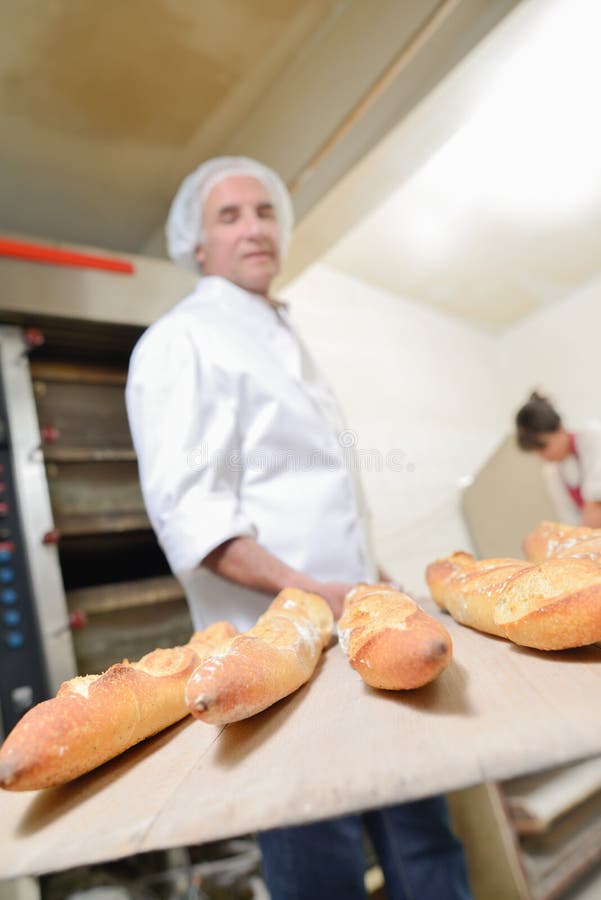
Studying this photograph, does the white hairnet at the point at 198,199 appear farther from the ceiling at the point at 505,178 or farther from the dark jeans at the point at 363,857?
the dark jeans at the point at 363,857

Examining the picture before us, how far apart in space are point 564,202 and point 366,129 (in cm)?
63

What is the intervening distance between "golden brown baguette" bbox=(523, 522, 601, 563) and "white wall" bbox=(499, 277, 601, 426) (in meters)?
0.81

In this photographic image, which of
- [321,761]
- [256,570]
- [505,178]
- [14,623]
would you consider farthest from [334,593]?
[505,178]

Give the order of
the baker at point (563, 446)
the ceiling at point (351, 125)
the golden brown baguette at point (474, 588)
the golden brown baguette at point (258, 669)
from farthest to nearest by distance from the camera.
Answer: the baker at point (563, 446) → the ceiling at point (351, 125) → the golden brown baguette at point (474, 588) → the golden brown baguette at point (258, 669)

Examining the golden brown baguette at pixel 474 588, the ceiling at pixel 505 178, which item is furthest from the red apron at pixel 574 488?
the golden brown baguette at pixel 474 588

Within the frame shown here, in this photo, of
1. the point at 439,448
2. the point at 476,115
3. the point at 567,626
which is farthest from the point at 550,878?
the point at 476,115

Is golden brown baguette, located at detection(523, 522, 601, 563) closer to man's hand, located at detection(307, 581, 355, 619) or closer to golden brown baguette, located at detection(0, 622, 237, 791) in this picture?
man's hand, located at detection(307, 581, 355, 619)

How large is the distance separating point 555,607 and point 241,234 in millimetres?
1166

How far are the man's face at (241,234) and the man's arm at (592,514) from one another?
0.93 m

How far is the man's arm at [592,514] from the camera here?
Result: 104 cm

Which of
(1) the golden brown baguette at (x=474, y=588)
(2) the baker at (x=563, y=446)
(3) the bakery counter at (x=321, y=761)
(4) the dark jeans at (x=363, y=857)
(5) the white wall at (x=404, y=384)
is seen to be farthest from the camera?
(5) the white wall at (x=404, y=384)

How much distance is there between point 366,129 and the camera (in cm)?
154

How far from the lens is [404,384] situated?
2.17 meters

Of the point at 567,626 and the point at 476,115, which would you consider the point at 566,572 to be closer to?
the point at 567,626
